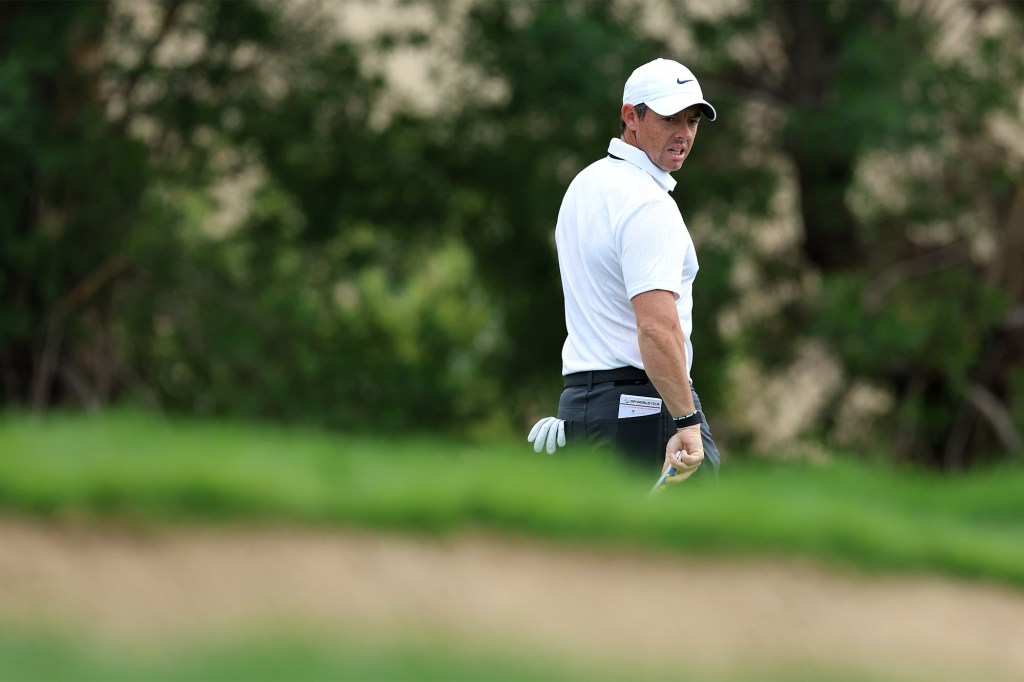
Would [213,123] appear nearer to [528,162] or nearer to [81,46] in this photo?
[81,46]

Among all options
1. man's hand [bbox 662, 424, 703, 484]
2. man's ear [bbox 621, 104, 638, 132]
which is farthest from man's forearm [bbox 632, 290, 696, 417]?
man's ear [bbox 621, 104, 638, 132]

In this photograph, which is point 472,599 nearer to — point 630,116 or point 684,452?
point 684,452

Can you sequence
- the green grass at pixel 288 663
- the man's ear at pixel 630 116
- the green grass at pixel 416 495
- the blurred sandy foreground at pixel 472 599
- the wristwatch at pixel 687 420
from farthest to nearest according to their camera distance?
the man's ear at pixel 630 116
the wristwatch at pixel 687 420
the green grass at pixel 416 495
the blurred sandy foreground at pixel 472 599
the green grass at pixel 288 663

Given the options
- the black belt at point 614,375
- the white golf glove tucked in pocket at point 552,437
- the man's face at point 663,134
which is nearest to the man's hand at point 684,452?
the black belt at point 614,375

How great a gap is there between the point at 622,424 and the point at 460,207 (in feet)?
37.8

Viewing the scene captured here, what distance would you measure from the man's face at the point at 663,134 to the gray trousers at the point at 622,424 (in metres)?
0.89

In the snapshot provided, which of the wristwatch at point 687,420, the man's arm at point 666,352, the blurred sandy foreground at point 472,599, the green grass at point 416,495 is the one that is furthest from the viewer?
the wristwatch at point 687,420

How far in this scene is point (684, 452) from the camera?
5551mm

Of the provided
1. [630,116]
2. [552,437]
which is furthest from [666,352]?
[630,116]

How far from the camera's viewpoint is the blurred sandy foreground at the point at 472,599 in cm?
395

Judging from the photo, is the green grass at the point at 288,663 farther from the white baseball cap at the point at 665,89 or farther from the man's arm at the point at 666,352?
the white baseball cap at the point at 665,89

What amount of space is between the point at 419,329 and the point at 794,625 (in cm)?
1371

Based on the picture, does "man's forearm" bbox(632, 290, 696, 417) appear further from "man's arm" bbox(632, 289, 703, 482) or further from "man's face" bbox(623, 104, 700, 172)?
"man's face" bbox(623, 104, 700, 172)

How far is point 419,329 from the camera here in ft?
59.1
